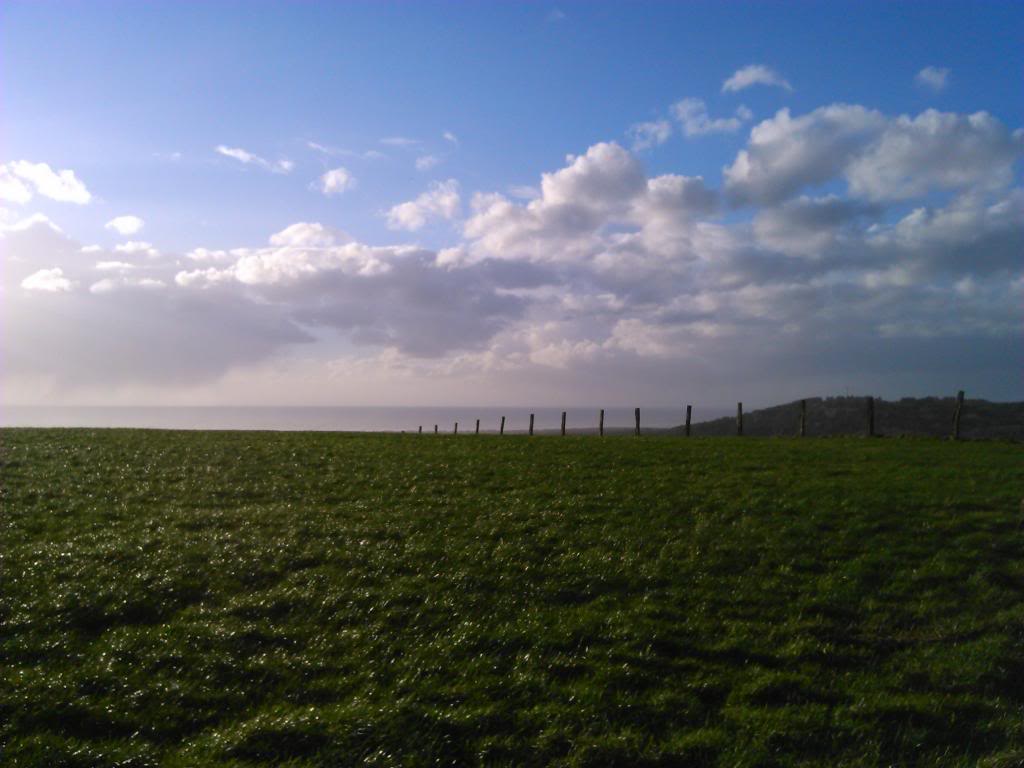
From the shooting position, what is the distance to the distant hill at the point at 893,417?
66625 mm

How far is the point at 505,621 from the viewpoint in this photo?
11.2 metres

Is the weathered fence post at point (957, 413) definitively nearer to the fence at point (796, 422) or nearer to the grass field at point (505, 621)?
the fence at point (796, 422)

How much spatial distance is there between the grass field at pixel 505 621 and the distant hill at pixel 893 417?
46263 millimetres

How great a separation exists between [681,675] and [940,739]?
9.51ft

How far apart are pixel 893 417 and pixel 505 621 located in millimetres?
71564

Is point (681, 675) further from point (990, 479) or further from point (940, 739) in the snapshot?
point (990, 479)

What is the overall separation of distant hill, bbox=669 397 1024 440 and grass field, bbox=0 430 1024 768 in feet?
152

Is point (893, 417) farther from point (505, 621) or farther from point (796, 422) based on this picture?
point (505, 621)

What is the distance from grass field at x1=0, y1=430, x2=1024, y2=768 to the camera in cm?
817

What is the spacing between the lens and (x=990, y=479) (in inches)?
866

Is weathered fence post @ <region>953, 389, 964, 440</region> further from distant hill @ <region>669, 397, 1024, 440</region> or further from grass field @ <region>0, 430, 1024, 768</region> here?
distant hill @ <region>669, 397, 1024, 440</region>

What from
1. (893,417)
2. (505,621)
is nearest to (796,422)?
(893,417)

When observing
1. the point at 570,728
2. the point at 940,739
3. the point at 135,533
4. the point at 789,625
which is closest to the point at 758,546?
the point at 789,625

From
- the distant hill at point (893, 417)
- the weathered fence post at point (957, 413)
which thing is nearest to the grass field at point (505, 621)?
the weathered fence post at point (957, 413)
